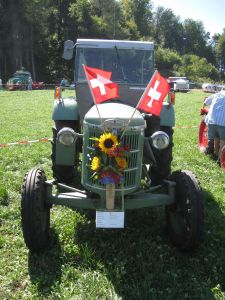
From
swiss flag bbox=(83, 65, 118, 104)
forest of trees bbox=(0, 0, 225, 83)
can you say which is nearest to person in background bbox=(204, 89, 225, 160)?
swiss flag bbox=(83, 65, 118, 104)

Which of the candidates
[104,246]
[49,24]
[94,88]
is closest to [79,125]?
[94,88]

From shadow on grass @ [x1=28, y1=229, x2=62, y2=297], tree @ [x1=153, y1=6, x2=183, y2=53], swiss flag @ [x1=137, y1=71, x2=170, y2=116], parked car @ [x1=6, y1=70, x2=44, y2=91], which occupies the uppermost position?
tree @ [x1=153, y1=6, x2=183, y2=53]

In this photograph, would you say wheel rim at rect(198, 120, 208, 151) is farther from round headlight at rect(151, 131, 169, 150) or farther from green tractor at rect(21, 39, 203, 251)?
round headlight at rect(151, 131, 169, 150)

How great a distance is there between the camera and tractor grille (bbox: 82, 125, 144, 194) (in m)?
3.99

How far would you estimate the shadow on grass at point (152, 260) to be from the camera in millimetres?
3617

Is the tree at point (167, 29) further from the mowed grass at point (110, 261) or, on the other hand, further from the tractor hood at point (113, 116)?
the tractor hood at point (113, 116)

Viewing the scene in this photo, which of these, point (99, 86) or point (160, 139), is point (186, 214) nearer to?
point (160, 139)

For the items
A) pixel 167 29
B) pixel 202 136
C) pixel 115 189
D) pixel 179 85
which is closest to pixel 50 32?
pixel 179 85

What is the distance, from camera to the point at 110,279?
12.4 feet

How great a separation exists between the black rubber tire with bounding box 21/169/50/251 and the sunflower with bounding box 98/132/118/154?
2.87 feet

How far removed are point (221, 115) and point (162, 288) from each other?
14.4 feet

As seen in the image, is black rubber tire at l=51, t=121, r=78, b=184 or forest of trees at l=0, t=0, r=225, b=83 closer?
black rubber tire at l=51, t=121, r=78, b=184

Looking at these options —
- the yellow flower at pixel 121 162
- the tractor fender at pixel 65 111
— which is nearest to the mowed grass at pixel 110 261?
the yellow flower at pixel 121 162

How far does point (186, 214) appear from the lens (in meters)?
4.13
